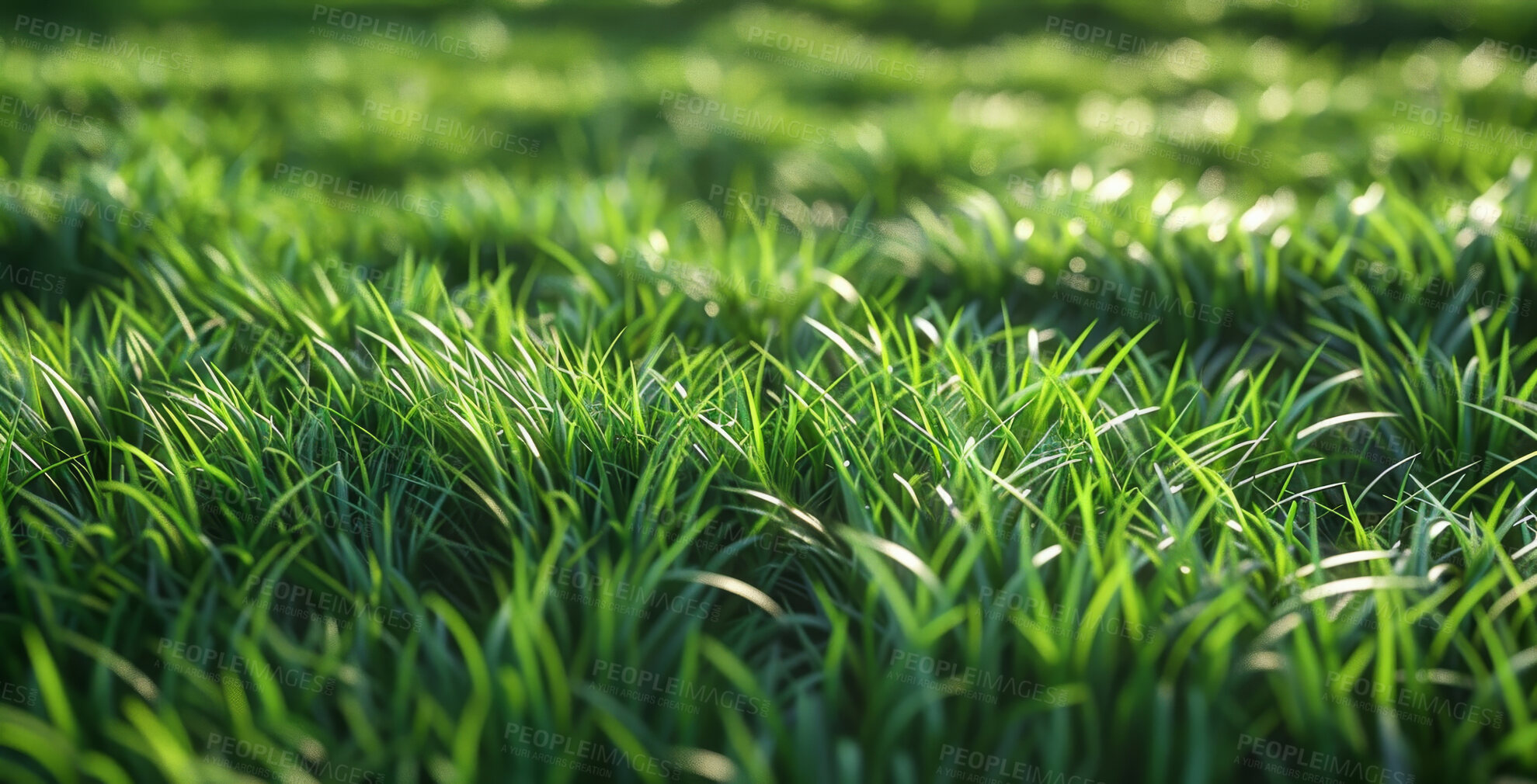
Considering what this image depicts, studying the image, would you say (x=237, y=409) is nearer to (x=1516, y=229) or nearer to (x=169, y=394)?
A: (x=169, y=394)

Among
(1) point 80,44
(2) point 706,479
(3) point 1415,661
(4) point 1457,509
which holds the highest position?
(1) point 80,44

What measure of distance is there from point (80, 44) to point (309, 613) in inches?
221

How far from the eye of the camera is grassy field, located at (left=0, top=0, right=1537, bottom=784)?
120 cm

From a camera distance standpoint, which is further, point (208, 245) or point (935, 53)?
point (935, 53)

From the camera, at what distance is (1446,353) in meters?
2.10

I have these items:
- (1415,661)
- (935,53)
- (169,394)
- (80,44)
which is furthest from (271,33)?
(1415,661)

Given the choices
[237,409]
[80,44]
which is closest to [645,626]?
[237,409]

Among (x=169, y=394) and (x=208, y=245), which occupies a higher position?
(x=208, y=245)

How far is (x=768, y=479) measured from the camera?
1.59 meters

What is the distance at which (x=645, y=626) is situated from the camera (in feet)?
4.60

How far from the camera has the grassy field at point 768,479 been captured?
47.4 inches

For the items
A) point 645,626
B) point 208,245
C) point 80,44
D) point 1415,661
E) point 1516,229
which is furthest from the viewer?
point 80,44

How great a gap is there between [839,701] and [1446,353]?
1696 millimetres

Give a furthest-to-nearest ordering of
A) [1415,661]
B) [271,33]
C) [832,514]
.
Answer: [271,33] < [832,514] < [1415,661]
